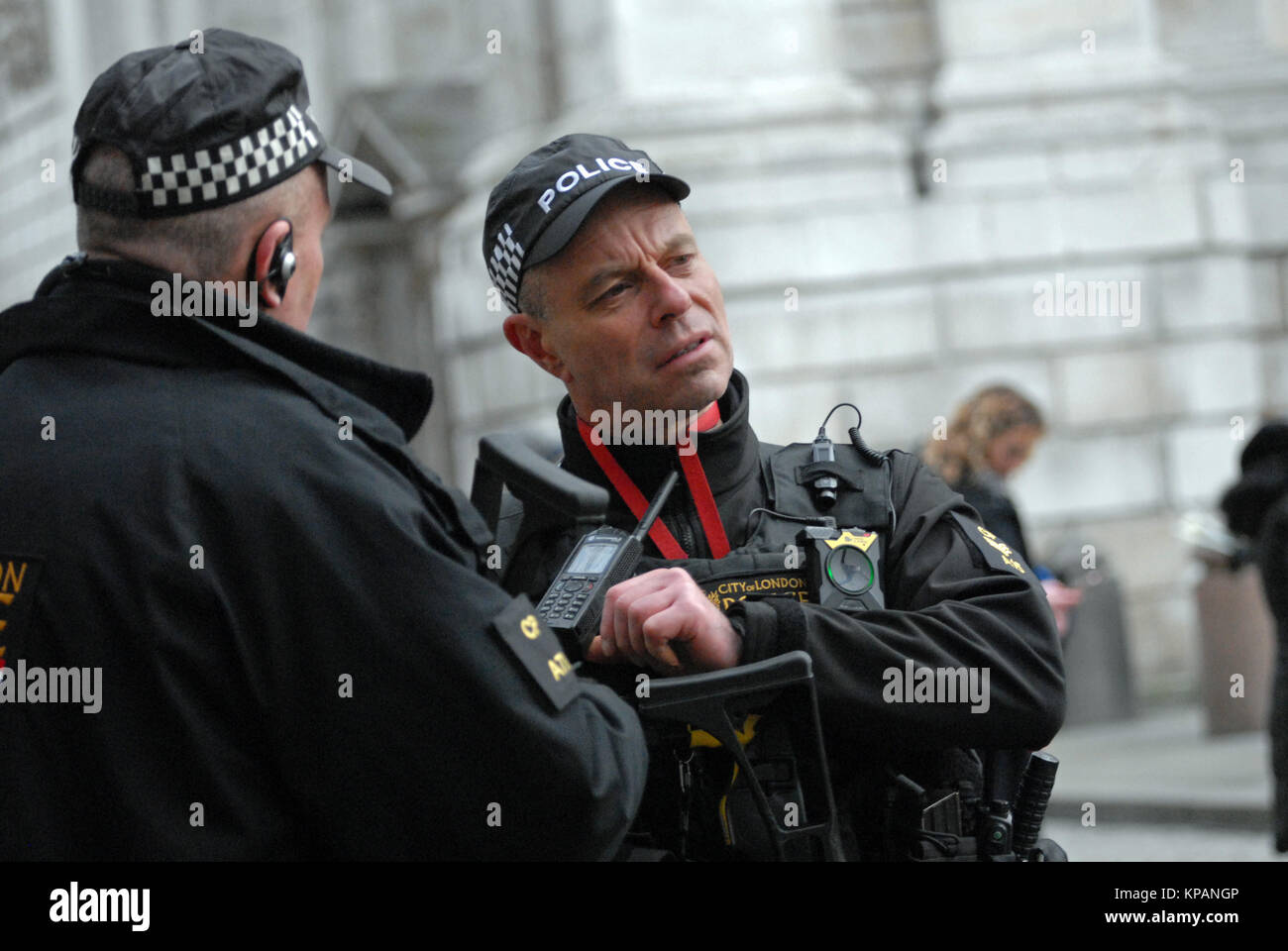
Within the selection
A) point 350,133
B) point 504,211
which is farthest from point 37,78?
point 504,211

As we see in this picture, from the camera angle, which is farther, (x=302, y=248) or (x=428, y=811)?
(x=302, y=248)

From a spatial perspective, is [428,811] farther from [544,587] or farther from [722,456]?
[722,456]

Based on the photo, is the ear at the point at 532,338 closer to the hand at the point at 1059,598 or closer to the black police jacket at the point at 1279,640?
the black police jacket at the point at 1279,640

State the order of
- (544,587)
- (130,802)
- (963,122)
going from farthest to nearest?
1. (963,122)
2. (544,587)
3. (130,802)

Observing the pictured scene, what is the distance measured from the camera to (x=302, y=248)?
2365 millimetres

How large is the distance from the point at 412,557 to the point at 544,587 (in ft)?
2.65

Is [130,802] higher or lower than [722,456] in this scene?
lower

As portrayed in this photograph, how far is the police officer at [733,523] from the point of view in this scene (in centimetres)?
253

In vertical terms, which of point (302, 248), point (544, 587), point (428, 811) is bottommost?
point (428, 811)

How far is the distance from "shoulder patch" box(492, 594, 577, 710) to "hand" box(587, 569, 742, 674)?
0.32m

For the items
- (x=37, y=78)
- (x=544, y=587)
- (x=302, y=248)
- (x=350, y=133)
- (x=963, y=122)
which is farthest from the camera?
(x=37, y=78)

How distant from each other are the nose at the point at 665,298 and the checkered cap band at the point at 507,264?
22 centimetres

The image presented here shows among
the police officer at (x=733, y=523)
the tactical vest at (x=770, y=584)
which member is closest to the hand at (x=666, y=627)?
the police officer at (x=733, y=523)

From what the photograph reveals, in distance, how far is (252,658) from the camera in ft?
6.67
